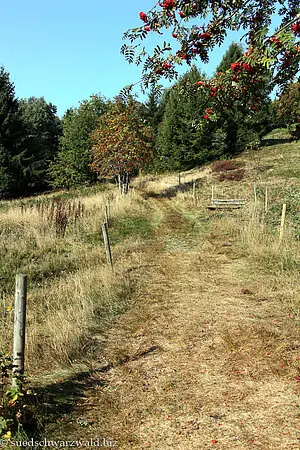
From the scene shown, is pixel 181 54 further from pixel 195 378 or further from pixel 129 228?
pixel 129 228

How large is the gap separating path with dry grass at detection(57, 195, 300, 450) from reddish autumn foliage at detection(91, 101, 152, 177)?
13.0 metres

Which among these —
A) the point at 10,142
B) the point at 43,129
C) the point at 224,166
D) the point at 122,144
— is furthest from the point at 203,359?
the point at 43,129

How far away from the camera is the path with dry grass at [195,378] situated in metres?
2.92

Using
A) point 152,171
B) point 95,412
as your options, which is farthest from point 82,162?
point 95,412

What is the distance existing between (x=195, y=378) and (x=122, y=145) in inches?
625

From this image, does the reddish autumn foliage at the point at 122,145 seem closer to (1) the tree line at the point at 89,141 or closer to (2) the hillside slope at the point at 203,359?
(1) the tree line at the point at 89,141

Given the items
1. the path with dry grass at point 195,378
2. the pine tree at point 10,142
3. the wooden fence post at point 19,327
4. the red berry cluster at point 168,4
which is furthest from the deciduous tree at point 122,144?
the wooden fence post at point 19,327

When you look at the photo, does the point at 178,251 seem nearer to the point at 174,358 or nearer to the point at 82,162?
the point at 174,358

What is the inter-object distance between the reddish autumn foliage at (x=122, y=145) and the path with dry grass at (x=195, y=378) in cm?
1296

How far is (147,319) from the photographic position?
5.20m

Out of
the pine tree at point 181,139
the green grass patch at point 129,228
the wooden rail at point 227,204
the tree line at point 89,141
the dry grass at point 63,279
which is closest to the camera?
the dry grass at point 63,279

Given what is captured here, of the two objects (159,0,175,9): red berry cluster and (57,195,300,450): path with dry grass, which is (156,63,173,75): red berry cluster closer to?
(159,0,175,9): red berry cluster

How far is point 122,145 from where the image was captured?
18.2m

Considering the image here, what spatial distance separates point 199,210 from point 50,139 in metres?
28.7
